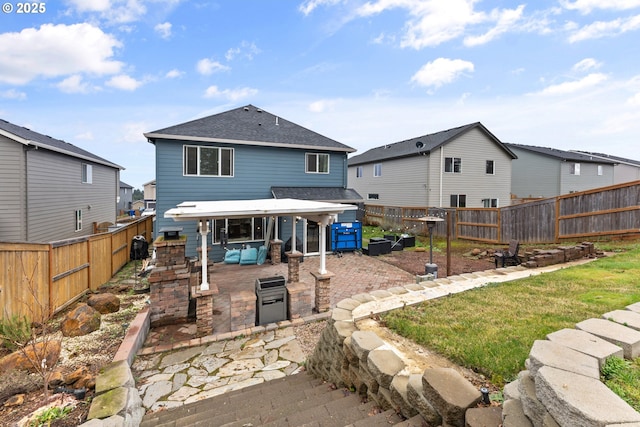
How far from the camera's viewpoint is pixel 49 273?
6.50 m

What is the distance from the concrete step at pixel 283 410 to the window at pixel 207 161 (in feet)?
33.7

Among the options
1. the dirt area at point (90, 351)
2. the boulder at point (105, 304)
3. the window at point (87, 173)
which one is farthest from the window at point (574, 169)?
the window at point (87, 173)

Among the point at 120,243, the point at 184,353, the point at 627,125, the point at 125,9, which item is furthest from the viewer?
the point at 627,125

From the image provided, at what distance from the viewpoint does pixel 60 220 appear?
13781 mm

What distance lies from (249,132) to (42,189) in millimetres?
9098

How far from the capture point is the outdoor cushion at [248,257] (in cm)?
1204

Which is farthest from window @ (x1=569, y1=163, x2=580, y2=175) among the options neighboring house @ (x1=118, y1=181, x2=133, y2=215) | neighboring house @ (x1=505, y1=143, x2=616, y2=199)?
neighboring house @ (x1=118, y1=181, x2=133, y2=215)

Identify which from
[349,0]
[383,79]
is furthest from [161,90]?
[383,79]

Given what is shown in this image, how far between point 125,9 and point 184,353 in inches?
447

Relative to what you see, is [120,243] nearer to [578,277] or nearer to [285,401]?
[285,401]

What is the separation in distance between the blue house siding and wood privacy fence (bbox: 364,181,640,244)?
5.17 metres

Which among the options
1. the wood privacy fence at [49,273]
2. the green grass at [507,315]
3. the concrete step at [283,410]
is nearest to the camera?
the concrete step at [283,410]

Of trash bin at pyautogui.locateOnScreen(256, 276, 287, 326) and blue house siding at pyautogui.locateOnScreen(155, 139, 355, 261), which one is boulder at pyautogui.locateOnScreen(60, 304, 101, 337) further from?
blue house siding at pyautogui.locateOnScreen(155, 139, 355, 261)

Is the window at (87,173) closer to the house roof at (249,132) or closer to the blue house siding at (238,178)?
the house roof at (249,132)
